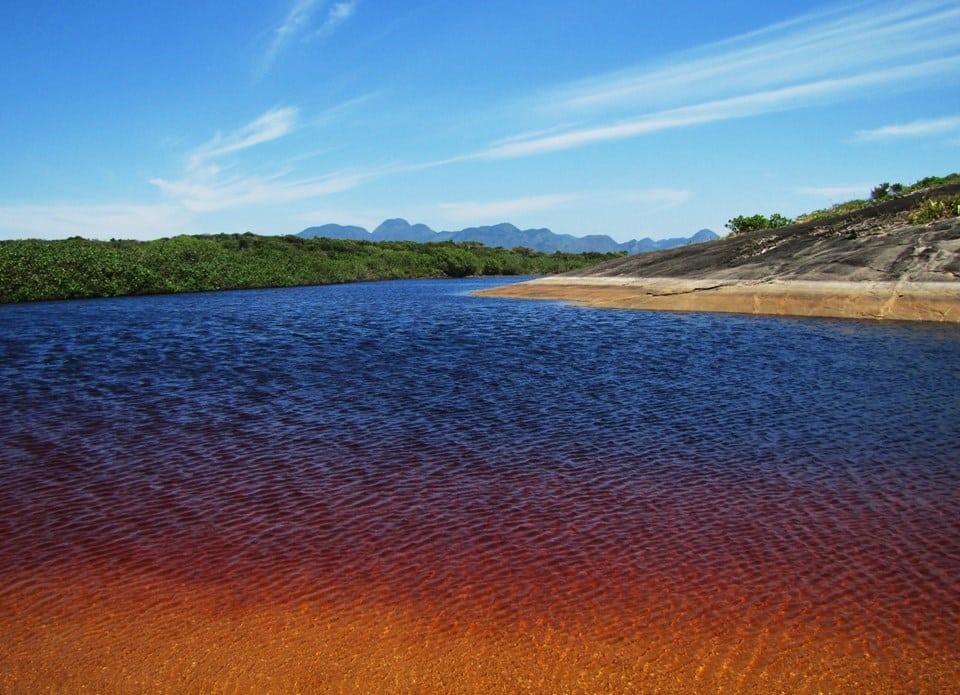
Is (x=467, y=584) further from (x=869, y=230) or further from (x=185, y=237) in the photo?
(x=185, y=237)

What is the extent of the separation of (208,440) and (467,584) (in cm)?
764

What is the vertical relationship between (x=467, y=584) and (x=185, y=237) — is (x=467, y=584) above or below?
below

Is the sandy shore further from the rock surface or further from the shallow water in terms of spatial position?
the shallow water

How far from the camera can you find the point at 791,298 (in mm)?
35656

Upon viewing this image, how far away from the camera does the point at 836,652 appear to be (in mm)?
6340

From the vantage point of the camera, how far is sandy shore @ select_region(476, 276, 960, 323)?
3058cm

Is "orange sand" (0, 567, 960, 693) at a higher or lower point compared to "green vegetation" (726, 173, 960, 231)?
lower

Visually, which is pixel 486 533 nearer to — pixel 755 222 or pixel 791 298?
pixel 791 298

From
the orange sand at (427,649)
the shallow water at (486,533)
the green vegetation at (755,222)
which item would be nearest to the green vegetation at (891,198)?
the green vegetation at (755,222)

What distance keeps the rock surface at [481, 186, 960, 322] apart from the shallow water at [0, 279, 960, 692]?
521 inches

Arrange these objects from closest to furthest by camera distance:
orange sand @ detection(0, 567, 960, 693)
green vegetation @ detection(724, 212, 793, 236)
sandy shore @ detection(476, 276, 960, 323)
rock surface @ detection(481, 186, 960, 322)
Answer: orange sand @ detection(0, 567, 960, 693) < sandy shore @ detection(476, 276, 960, 323) < rock surface @ detection(481, 186, 960, 322) < green vegetation @ detection(724, 212, 793, 236)

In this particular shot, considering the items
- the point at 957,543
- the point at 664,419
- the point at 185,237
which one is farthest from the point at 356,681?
the point at 185,237

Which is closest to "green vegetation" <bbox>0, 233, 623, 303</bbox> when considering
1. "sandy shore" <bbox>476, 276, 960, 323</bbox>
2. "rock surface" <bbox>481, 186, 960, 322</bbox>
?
"rock surface" <bbox>481, 186, 960, 322</bbox>

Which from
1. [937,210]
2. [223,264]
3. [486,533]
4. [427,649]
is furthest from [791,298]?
[223,264]
